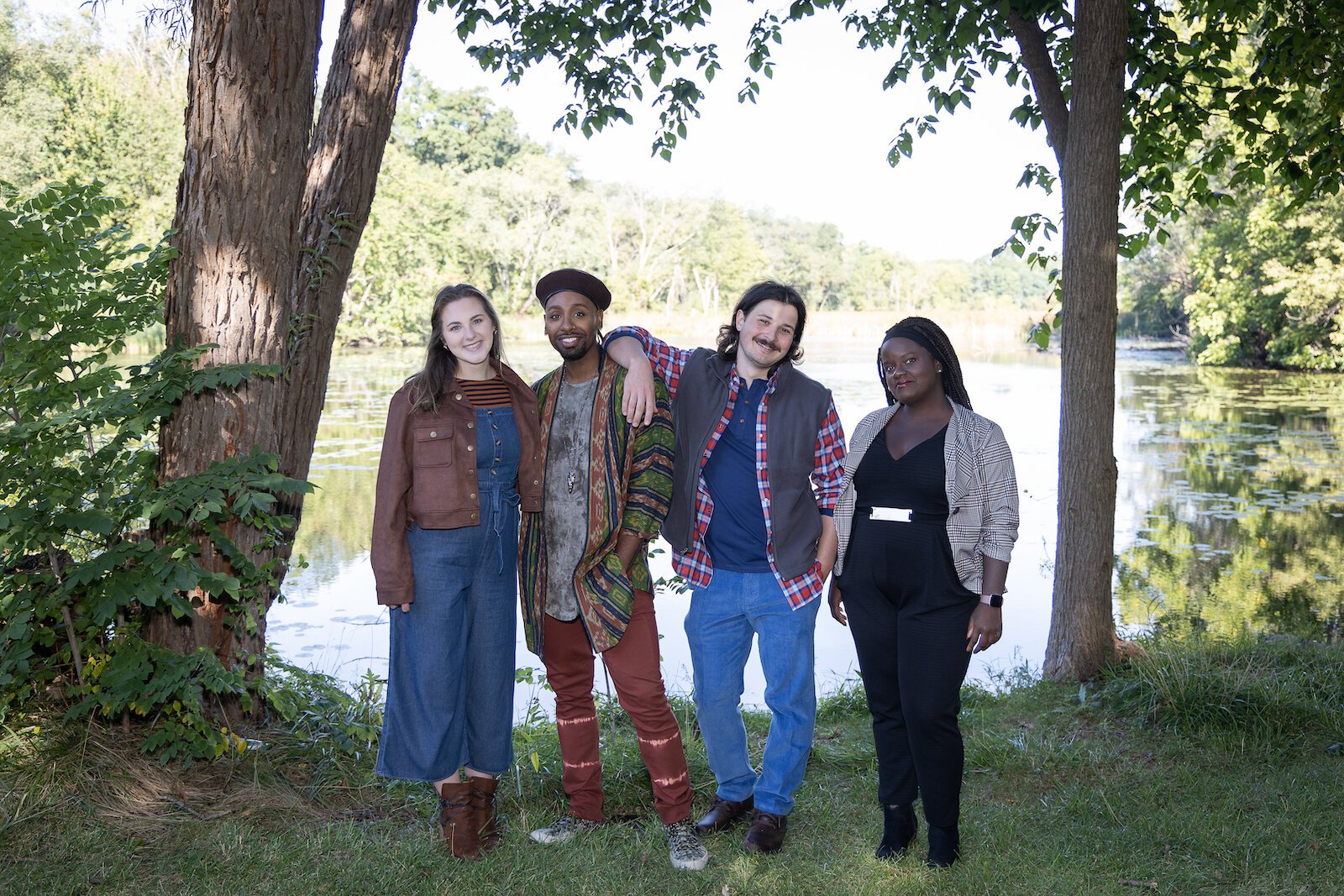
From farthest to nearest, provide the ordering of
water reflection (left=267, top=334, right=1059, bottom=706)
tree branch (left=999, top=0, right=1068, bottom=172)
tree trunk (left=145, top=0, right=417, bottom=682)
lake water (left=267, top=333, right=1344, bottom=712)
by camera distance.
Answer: lake water (left=267, top=333, right=1344, bottom=712), water reflection (left=267, top=334, right=1059, bottom=706), tree branch (left=999, top=0, right=1068, bottom=172), tree trunk (left=145, top=0, right=417, bottom=682)

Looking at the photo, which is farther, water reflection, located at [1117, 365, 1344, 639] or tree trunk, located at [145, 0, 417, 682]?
water reflection, located at [1117, 365, 1344, 639]

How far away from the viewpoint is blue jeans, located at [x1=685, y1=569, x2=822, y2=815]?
134 inches

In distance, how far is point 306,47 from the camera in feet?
12.8

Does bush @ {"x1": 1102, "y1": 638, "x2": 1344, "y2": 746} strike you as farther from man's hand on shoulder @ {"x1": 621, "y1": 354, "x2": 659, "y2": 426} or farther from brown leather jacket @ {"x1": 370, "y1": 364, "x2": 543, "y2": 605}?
brown leather jacket @ {"x1": 370, "y1": 364, "x2": 543, "y2": 605}

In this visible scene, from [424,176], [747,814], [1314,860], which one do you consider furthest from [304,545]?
[424,176]

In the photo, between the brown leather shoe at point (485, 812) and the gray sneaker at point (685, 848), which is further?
the brown leather shoe at point (485, 812)

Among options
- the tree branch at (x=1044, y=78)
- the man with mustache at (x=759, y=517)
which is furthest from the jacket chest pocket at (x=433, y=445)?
the tree branch at (x=1044, y=78)

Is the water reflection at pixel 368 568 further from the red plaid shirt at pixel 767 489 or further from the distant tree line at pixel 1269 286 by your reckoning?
the distant tree line at pixel 1269 286

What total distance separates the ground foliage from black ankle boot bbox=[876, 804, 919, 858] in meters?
2.20

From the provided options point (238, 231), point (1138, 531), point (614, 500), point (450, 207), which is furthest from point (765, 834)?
point (450, 207)

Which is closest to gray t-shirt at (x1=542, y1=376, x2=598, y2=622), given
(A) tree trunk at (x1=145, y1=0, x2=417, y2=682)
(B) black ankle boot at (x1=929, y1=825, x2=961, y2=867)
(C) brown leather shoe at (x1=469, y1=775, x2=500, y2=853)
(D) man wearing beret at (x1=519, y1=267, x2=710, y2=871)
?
(D) man wearing beret at (x1=519, y1=267, x2=710, y2=871)

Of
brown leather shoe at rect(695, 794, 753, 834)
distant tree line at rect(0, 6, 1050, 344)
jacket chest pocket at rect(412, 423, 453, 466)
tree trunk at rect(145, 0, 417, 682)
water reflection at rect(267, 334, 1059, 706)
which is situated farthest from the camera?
distant tree line at rect(0, 6, 1050, 344)

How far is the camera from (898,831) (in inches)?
135

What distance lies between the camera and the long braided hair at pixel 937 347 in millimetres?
3285
